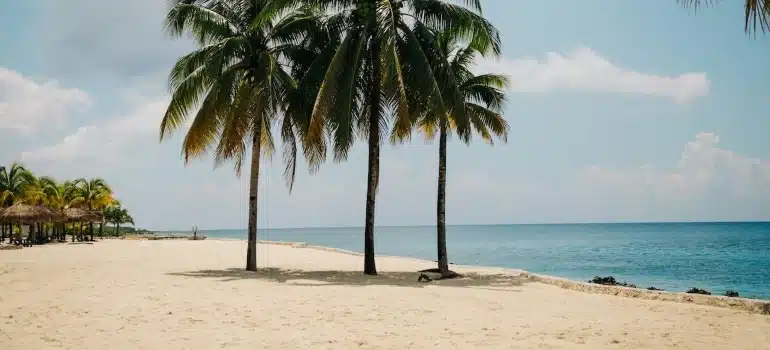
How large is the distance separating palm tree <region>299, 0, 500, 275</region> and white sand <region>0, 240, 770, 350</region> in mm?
4294

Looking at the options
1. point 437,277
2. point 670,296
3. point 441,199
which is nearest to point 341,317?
point 437,277

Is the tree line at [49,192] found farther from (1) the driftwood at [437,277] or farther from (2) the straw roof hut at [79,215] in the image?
(1) the driftwood at [437,277]

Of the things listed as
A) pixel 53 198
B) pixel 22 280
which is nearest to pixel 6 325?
pixel 22 280

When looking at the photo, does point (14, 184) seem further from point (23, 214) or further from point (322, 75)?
point (322, 75)

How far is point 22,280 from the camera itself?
15.6m

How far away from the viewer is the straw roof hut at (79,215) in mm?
43131

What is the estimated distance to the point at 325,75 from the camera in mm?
16688

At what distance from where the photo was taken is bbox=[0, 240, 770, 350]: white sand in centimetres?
798

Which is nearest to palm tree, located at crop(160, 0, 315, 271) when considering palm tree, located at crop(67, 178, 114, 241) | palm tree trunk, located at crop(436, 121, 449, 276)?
palm tree trunk, located at crop(436, 121, 449, 276)

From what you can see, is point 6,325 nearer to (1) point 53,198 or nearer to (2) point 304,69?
(2) point 304,69

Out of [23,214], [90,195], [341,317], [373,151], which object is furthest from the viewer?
[90,195]

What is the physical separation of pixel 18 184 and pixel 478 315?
4374cm

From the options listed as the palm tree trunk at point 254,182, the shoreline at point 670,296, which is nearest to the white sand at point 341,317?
the shoreline at point 670,296

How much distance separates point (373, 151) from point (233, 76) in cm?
496
